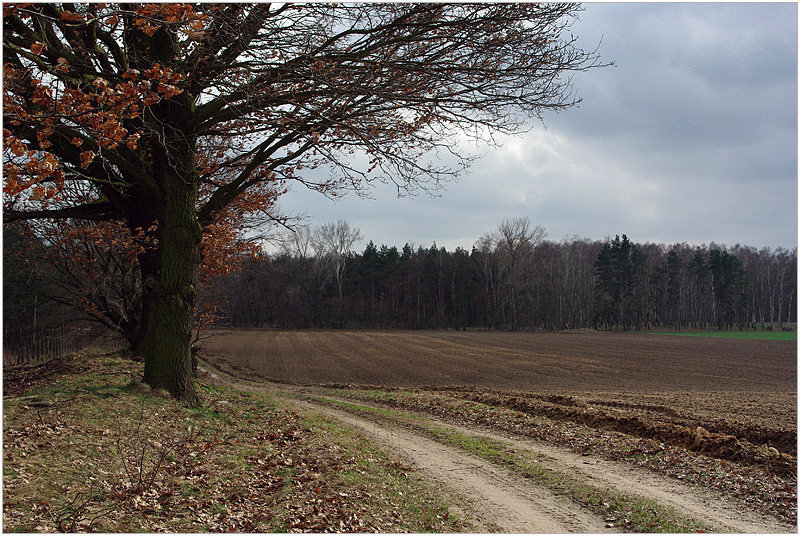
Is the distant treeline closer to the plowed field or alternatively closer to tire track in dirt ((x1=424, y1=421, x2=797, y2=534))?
the plowed field

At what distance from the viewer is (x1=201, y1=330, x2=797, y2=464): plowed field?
1070 cm

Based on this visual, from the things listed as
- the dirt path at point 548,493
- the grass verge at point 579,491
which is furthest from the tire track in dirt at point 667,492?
the grass verge at point 579,491

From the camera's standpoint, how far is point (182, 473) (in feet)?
19.2

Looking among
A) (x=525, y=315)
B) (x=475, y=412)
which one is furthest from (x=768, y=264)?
(x=475, y=412)

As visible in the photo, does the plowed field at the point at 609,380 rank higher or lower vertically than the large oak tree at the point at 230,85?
lower

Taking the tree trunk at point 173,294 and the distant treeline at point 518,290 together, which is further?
the distant treeline at point 518,290

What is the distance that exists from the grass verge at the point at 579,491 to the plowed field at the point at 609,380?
10.1 feet

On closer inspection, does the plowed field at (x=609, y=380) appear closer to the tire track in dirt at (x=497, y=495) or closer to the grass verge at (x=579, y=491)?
the grass verge at (x=579, y=491)

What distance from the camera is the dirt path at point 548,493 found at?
19.3ft

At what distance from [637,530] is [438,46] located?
7.35m

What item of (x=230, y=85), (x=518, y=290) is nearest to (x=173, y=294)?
(x=230, y=85)

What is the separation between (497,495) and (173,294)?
20.8 ft

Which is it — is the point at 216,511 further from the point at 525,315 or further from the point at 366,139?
the point at 525,315

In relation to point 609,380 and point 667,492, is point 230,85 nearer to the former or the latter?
point 667,492
